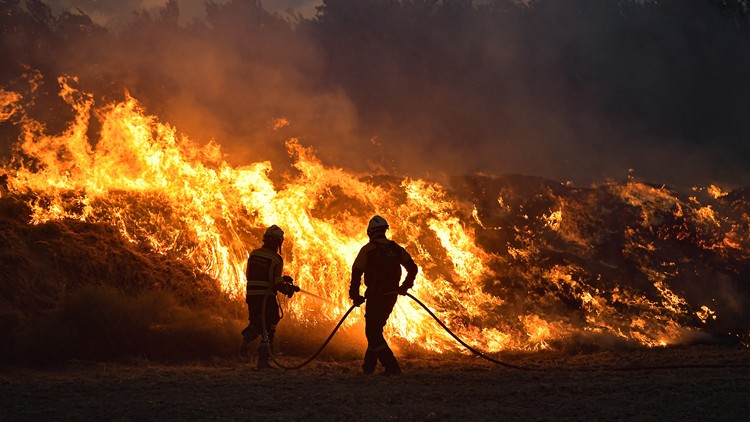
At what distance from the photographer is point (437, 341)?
35.9 feet

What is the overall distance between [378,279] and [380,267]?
17 centimetres

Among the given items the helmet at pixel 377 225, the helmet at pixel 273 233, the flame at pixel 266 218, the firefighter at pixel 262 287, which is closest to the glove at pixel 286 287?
the firefighter at pixel 262 287

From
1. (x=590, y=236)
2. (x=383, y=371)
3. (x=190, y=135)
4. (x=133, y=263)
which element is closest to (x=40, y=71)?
(x=190, y=135)

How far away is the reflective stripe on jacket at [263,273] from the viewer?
29.0 feet

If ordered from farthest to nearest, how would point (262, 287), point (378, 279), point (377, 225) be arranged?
point (262, 287), point (377, 225), point (378, 279)

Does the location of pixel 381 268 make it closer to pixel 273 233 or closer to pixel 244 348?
pixel 273 233

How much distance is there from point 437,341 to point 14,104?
9239 mm

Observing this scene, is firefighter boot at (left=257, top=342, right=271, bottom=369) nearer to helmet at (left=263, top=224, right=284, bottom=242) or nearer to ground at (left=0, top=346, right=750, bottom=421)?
ground at (left=0, top=346, right=750, bottom=421)

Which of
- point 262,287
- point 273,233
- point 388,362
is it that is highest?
point 273,233

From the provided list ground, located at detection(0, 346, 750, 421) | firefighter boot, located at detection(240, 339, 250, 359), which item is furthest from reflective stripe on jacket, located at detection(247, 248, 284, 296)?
ground, located at detection(0, 346, 750, 421)

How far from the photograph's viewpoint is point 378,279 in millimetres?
8344

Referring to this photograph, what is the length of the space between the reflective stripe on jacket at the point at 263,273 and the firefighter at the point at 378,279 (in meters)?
1.26

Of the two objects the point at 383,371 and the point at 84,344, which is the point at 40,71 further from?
the point at 383,371

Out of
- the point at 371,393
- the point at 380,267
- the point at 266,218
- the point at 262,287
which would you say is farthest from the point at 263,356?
the point at 266,218
